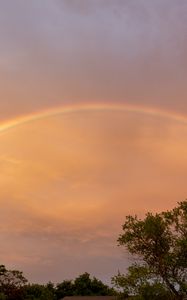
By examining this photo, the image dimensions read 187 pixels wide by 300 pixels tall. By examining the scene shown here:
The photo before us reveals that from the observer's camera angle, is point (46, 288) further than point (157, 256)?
Yes

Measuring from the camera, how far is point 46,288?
145 meters

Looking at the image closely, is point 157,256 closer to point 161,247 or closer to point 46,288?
point 161,247

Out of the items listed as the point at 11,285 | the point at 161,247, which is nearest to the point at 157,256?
the point at 161,247

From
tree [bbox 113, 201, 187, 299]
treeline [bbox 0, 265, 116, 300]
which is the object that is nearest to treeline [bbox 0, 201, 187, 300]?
tree [bbox 113, 201, 187, 299]

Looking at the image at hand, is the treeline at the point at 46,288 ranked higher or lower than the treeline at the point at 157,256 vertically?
higher

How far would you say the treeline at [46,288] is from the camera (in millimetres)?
125938

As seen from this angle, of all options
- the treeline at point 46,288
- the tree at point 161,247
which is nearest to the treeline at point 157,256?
the tree at point 161,247

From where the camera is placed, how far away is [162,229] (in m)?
61.5

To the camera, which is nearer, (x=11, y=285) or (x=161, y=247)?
(x=161, y=247)

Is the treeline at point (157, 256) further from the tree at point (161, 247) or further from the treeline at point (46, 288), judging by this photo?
the treeline at point (46, 288)

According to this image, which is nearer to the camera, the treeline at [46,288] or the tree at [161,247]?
the tree at [161,247]

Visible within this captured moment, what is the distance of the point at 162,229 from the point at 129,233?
12.4ft

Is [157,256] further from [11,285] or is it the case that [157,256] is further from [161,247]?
[11,285]

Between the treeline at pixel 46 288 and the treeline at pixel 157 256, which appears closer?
the treeline at pixel 157 256
